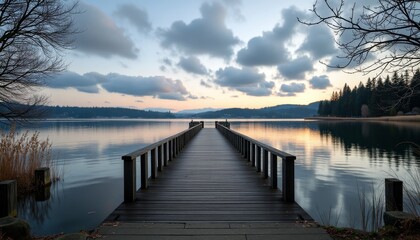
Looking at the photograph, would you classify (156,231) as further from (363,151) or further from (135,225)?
(363,151)

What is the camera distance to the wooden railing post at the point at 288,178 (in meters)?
5.56

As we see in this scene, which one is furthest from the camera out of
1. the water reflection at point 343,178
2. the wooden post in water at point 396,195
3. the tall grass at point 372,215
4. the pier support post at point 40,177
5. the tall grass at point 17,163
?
the pier support post at point 40,177

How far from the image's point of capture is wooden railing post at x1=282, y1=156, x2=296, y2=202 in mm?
5559

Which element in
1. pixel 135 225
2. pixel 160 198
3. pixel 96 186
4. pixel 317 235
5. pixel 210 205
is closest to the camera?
pixel 317 235

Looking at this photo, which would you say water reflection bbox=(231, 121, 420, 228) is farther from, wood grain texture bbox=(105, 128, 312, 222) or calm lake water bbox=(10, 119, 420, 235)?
wood grain texture bbox=(105, 128, 312, 222)

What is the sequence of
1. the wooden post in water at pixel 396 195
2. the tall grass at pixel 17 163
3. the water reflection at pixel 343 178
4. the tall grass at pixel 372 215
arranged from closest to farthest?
the tall grass at pixel 372 215, the wooden post in water at pixel 396 195, the water reflection at pixel 343 178, the tall grass at pixel 17 163

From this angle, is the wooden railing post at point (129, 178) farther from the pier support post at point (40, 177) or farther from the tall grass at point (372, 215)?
the pier support post at point (40, 177)

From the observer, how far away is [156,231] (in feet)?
→ 13.5

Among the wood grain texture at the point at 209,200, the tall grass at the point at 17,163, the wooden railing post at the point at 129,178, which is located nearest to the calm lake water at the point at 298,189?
the tall grass at the point at 17,163

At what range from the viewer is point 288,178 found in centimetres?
560

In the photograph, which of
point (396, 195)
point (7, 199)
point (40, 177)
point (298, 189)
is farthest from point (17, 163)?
point (396, 195)

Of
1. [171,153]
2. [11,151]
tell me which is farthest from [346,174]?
[11,151]

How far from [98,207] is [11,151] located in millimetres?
3369

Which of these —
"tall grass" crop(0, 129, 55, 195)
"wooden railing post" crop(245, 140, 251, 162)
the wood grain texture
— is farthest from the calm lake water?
"wooden railing post" crop(245, 140, 251, 162)
